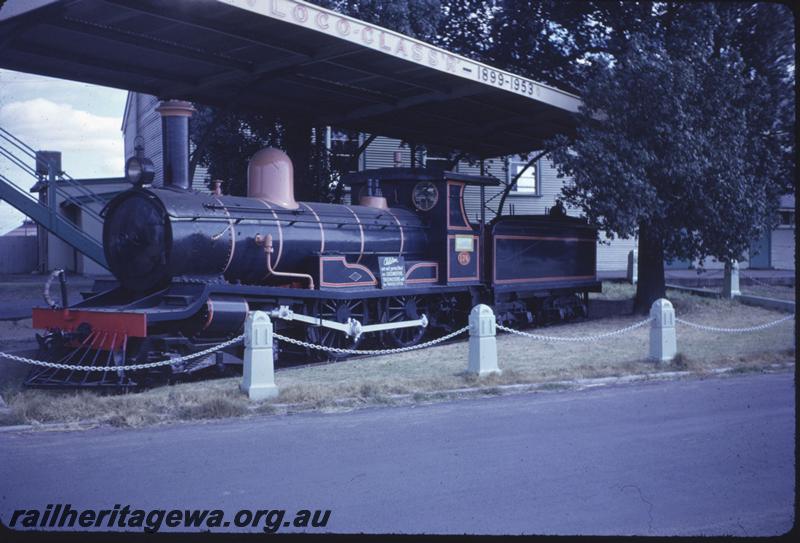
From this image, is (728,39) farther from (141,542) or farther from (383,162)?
(141,542)

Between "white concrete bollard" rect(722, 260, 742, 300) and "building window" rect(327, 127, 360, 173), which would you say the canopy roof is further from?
"white concrete bollard" rect(722, 260, 742, 300)

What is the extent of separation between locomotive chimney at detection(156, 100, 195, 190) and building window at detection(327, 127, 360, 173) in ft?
33.3

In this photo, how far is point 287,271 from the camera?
1114 centimetres

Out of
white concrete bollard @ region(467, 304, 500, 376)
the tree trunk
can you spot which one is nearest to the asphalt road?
white concrete bollard @ region(467, 304, 500, 376)

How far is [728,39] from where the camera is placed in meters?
15.1

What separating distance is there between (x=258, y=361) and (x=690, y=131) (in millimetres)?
10256

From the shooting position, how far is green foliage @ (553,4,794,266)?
1426 cm

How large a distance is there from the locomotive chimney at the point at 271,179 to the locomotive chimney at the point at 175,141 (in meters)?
1.11

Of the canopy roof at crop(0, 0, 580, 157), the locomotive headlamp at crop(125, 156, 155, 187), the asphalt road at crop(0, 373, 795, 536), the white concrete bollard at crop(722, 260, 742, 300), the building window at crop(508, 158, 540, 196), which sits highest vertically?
the canopy roof at crop(0, 0, 580, 157)

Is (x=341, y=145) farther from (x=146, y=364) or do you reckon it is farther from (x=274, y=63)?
(x=146, y=364)

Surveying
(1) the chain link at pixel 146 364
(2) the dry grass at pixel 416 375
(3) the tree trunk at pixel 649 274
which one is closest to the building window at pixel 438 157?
(3) the tree trunk at pixel 649 274

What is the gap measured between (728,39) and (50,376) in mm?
14048

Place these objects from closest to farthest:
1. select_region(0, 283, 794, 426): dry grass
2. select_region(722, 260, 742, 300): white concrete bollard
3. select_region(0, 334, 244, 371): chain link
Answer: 1. select_region(0, 283, 794, 426): dry grass
2. select_region(0, 334, 244, 371): chain link
3. select_region(722, 260, 742, 300): white concrete bollard

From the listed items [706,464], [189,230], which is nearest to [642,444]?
[706,464]
